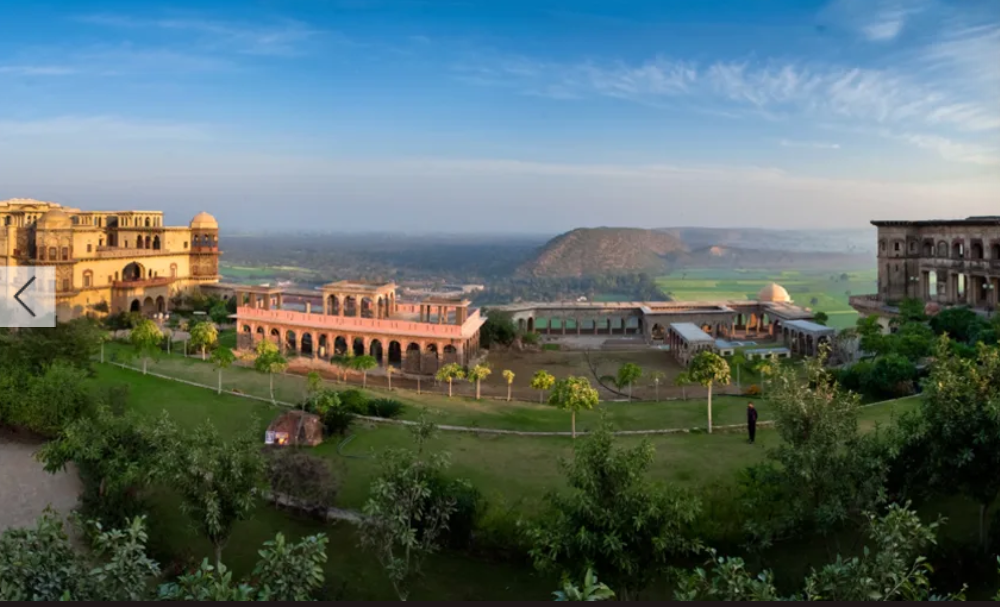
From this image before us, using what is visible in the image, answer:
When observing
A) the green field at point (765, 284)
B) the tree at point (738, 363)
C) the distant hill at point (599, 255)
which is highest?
the distant hill at point (599, 255)

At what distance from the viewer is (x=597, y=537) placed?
10.4 m

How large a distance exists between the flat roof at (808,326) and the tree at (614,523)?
2935 centimetres

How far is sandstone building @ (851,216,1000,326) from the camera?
41969 millimetres

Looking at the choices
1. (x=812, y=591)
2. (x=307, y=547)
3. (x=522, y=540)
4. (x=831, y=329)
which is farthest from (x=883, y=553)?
(x=831, y=329)

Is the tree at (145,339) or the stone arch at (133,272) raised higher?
the stone arch at (133,272)

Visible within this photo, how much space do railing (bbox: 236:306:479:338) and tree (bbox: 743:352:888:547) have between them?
72.2ft

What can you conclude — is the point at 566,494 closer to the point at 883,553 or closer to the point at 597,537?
the point at 597,537

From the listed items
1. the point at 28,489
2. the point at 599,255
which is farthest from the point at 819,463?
the point at 599,255

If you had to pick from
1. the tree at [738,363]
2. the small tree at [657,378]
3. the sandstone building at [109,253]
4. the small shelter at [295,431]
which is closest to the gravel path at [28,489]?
the small shelter at [295,431]

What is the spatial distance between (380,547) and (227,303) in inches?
1673

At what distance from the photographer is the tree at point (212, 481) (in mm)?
13062

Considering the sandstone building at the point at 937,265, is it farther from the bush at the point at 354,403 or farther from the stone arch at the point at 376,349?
the bush at the point at 354,403

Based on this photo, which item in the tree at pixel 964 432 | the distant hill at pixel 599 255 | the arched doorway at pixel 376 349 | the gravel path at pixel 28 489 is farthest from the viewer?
the distant hill at pixel 599 255

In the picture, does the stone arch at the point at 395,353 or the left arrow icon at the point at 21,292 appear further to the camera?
the left arrow icon at the point at 21,292
